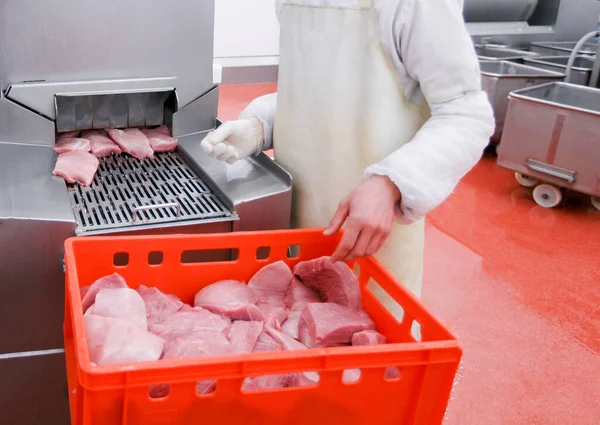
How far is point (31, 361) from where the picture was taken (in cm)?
112

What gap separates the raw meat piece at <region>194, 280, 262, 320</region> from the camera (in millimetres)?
977

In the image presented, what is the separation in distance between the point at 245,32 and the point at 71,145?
4.07 meters

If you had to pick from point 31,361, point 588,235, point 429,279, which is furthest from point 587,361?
point 31,361

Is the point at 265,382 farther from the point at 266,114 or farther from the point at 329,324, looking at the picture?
the point at 266,114

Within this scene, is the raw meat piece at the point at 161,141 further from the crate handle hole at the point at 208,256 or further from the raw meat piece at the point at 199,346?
the raw meat piece at the point at 199,346

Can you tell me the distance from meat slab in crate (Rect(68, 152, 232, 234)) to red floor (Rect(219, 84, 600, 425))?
1056 millimetres

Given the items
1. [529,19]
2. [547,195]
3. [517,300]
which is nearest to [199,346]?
[517,300]

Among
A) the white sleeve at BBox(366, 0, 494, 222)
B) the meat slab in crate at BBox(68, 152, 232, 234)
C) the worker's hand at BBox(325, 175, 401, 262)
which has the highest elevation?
the white sleeve at BBox(366, 0, 494, 222)

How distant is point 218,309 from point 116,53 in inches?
28.0

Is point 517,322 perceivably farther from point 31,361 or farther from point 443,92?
point 31,361

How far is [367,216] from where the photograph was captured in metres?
0.92

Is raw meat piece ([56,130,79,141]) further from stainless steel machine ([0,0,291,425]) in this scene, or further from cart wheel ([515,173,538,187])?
cart wheel ([515,173,538,187])

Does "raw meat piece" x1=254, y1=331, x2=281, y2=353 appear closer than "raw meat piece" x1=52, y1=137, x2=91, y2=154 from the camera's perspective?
Yes

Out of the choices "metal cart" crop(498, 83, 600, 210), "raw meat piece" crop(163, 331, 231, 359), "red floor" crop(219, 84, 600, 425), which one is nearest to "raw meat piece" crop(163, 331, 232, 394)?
"raw meat piece" crop(163, 331, 231, 359)
